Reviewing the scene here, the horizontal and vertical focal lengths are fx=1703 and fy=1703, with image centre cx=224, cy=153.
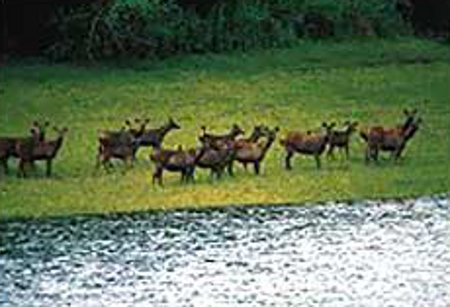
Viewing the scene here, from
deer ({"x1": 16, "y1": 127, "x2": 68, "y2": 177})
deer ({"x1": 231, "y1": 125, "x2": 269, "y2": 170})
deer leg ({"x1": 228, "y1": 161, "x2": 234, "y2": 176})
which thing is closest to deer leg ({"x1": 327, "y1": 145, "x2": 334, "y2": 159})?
deer ({"x1": 231, "y1": 125, "x2": 269, "y2": 170})

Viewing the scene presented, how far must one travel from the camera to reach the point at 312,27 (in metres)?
39.7

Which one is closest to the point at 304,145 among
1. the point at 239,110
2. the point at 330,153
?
the point at 330,153

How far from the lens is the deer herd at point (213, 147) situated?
24.6m

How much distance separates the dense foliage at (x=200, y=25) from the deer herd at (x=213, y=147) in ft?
31.3

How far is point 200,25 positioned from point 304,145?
1283 cm

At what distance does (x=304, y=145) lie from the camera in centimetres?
2575

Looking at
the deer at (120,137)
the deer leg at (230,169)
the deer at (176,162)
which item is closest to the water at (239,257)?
the deer at (176,162)

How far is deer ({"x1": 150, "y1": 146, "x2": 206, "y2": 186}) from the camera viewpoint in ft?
79.9

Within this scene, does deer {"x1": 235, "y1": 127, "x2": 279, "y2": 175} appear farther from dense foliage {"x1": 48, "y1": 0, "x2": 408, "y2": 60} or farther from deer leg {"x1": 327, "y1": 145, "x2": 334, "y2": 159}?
dense foliage {"x1": 48, "y1": 0, "x2": 408, "y2": 60}

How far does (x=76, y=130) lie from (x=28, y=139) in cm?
371

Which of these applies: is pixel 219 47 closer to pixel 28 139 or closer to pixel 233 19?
pixel 233 19

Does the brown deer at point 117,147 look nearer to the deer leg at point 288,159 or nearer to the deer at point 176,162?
the deer at point 176,162

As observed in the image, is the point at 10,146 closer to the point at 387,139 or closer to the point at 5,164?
the point at 5,164

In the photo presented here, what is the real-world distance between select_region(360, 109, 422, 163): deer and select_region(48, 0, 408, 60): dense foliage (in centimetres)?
1032
